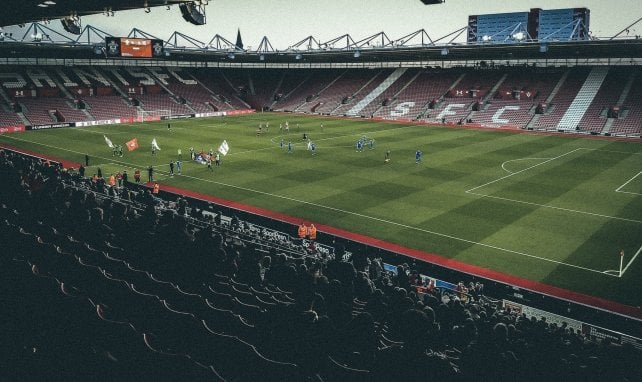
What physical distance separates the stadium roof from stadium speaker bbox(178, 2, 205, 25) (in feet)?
1.46

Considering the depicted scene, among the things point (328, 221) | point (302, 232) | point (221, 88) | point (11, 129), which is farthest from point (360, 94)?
point (302, 232)

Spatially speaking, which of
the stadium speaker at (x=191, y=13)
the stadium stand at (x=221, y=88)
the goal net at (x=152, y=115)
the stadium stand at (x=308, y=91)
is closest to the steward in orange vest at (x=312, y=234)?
the stadium speaker at (x=191, y=13)

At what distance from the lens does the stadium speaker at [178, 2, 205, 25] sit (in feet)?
65.5

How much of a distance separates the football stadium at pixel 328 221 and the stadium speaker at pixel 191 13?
148 mm

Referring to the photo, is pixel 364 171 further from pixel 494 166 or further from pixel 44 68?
pixel 44 68

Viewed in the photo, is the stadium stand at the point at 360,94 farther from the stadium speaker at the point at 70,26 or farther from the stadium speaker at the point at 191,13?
the stadium speaker at the point at 191,13

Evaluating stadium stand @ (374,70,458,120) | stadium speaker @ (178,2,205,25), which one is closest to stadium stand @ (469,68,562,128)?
stadium stand @ (374,70,458,120)

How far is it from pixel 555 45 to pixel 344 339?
66381 millimetres

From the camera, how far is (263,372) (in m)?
5.70

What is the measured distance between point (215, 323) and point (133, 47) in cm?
6118

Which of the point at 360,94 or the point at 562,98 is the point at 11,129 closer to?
the point at 360,94

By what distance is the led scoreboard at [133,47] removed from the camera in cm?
5981

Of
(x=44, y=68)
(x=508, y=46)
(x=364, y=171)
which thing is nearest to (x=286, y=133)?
(x=364, y=171)

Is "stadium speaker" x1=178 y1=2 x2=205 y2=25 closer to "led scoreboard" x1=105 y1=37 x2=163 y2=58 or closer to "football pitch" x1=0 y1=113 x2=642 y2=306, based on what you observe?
"football pitch" x1=0 y1=113 x2=642 y2=306
